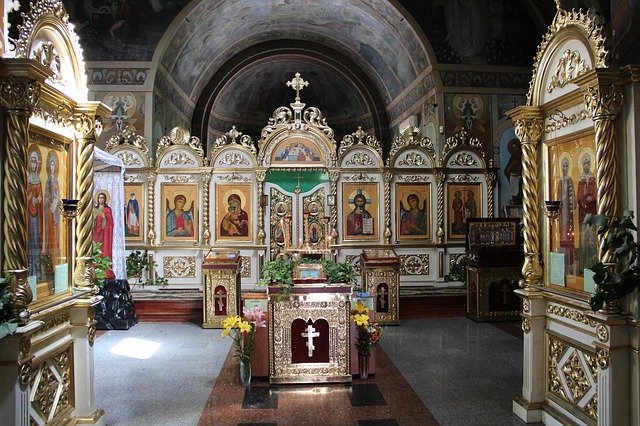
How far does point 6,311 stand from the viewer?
3.68 m

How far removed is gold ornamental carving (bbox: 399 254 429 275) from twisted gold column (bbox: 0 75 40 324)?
866cm

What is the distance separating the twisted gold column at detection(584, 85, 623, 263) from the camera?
420 cm

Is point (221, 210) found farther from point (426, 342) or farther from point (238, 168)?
point (426, 342)

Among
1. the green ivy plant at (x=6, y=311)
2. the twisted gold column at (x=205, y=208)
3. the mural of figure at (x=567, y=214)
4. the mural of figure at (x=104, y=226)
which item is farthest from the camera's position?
the twisted gold column at (x=205, y=208)

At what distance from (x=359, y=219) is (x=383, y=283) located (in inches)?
77.6

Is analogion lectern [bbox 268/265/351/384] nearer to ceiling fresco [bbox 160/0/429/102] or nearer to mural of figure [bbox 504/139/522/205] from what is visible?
mural of figure [bbox 504/139/522/205]

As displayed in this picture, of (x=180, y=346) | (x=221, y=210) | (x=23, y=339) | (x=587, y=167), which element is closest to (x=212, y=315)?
(x=180, y=346)

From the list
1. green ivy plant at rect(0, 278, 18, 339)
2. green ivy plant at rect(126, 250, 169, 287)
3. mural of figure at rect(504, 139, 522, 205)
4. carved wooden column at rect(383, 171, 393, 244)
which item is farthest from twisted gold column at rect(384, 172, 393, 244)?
green ivy plant at rect(0, 278, 18, 339)

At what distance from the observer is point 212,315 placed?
9711mm

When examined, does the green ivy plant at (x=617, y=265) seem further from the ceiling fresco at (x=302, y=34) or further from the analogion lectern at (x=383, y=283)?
the ceiling fresco at (x=302, y=34)

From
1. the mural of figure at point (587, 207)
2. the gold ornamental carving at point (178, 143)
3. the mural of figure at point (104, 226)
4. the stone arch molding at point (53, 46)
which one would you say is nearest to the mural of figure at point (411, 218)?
the gold ornamental carving at point (178, 143)

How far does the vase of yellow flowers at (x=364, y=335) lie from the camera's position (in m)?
6.53

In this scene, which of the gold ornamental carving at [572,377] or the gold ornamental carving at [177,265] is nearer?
the gold ornamental carving at [572,377]

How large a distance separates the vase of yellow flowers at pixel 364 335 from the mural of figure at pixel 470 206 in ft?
18.7
